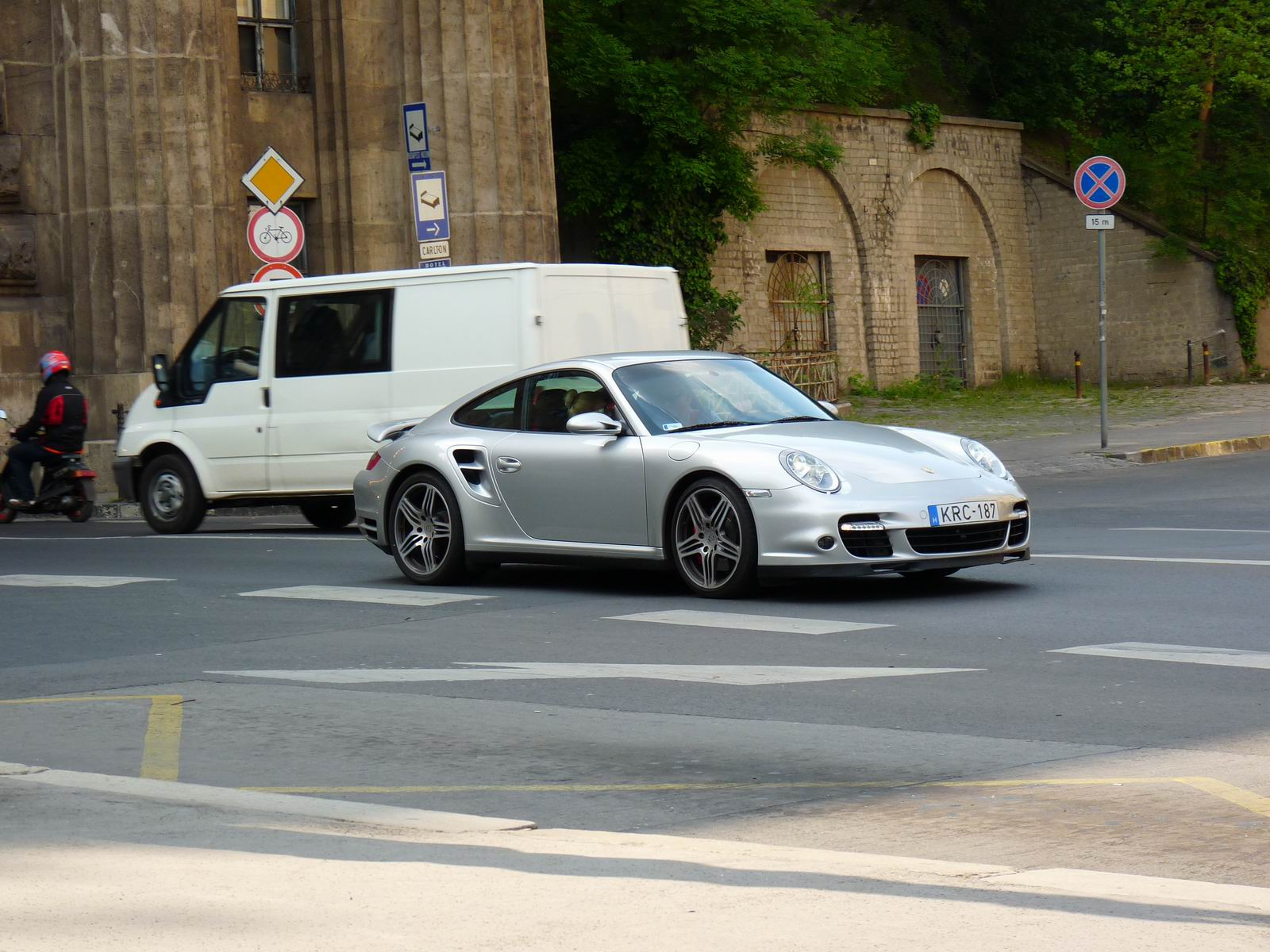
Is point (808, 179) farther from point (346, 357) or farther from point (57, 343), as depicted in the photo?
point (346, 357)

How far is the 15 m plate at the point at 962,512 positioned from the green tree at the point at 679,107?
79.6ft

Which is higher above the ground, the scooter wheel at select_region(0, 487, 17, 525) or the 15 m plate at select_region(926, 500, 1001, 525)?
the 15 m plate at select_region(926, 500, 1001, 525)

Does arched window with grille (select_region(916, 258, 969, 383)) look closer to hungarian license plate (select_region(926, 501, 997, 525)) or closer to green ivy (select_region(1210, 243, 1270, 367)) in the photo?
green ivy (select_region(1210, 243, 1270, 367))

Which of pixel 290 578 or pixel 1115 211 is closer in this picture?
pixel 290 578

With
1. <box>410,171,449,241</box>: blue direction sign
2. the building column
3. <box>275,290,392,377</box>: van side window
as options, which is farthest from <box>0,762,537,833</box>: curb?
the building column

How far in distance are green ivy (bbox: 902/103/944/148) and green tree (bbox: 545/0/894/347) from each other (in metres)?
4.34

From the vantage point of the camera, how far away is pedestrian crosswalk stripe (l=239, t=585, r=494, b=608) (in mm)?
11742

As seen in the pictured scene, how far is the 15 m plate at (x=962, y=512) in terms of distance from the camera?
35.4ft

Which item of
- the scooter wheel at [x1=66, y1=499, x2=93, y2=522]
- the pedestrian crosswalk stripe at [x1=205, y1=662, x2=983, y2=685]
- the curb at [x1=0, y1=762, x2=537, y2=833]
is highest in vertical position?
the scooter wheel at [x1=66, y1=499, x2=93, y2=522]

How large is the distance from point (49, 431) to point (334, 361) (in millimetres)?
4755

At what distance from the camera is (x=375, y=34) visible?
95.9 ft

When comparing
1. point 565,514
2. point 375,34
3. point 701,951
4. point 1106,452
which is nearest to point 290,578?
point 565,514

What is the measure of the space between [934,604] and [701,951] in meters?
6.92

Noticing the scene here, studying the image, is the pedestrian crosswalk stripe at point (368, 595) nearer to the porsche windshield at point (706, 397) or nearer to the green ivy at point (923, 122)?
the porsche windshield at point (706, 397)
